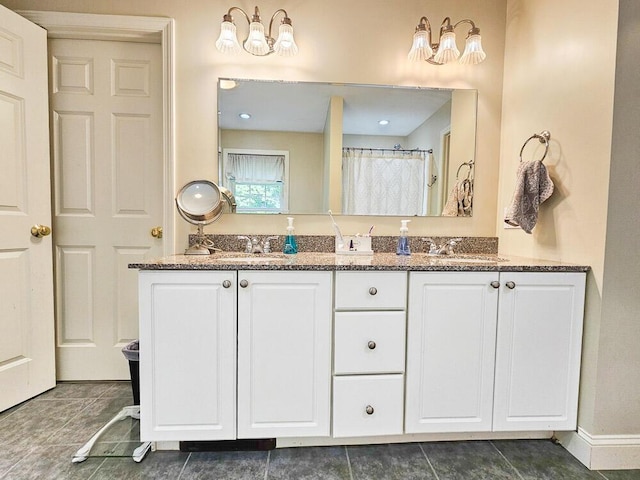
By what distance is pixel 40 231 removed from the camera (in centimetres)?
179

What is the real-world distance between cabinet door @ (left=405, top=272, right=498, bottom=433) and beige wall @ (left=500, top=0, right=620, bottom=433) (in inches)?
→ 16.6

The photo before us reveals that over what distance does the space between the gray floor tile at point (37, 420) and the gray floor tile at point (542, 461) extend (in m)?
2.14

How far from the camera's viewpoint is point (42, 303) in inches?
72.1

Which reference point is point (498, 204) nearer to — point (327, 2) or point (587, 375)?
point (587, 375)

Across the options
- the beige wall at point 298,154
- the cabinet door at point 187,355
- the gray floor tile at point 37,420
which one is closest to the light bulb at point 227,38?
the beige wall at point 298,154

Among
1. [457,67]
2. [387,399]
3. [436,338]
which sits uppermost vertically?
[457,67]

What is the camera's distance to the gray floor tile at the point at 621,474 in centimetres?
133

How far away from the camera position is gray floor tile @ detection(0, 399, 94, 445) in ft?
4.94

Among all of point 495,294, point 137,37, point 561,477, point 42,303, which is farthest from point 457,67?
point 42,303

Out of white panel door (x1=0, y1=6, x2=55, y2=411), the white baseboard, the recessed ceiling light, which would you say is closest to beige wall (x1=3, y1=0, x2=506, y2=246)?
the recessed ceiling light

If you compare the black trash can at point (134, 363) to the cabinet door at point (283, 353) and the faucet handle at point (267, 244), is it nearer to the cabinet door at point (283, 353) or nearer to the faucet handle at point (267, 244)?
the cabinet door at point (283, 353)

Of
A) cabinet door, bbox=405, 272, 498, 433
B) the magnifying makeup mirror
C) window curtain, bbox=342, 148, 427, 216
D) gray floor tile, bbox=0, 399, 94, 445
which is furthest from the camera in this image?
→ window curtain, bbox=342, 148, 427, 216

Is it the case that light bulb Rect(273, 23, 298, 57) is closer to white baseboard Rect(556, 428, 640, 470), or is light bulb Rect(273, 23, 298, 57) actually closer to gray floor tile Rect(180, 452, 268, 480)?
gray floor tile Rect(180, 452, 268, 480)

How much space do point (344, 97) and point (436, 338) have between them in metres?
1.42
